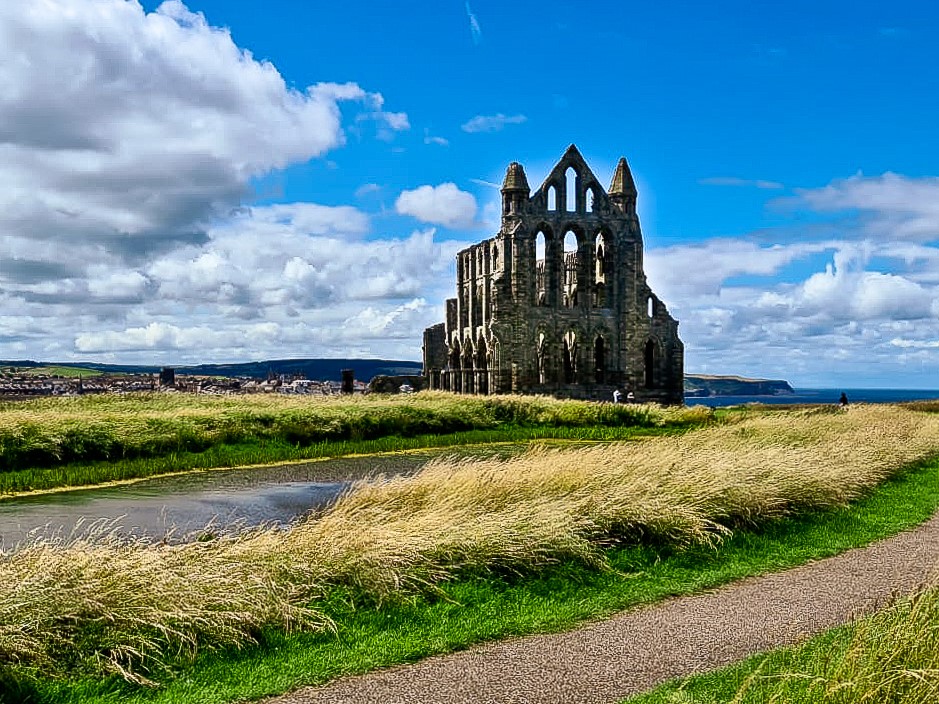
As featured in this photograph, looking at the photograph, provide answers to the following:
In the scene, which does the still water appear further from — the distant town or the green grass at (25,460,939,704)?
the distant town

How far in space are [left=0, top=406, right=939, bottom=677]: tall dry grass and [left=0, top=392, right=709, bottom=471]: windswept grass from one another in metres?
10.6

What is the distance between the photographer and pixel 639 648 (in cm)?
788

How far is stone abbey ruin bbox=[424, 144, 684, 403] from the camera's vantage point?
54.6 meters

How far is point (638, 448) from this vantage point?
57.7 feet

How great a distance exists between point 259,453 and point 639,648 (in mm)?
16286

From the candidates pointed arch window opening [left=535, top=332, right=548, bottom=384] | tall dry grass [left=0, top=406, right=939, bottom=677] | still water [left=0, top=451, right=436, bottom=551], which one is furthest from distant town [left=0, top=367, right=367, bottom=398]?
tall dry grass [left=0, top=406, right=939, bottom=677]

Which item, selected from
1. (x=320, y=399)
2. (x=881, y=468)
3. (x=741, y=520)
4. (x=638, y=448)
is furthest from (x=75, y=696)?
(x=320, y=399)

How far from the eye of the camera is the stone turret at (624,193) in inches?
2330

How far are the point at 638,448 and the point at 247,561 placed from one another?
1034 centimetres

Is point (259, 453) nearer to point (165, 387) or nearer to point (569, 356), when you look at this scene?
point (165, 387)

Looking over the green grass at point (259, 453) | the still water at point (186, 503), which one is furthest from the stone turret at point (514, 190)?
the still water at point (186, 503)

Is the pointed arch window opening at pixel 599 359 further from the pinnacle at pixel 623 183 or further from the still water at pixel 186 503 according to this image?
→ the still water at pixel 186 503

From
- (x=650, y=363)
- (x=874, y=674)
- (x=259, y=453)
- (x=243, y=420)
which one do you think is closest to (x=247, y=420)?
(x=243, y=420)

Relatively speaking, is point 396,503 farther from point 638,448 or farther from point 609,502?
point 638,448
